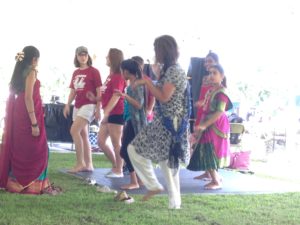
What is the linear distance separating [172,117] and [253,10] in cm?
691

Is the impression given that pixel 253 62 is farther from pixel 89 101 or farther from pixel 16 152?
pixel 16 152

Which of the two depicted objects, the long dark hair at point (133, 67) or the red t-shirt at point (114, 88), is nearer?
the long dark hair at point (133, 67)

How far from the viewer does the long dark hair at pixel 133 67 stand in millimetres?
4594

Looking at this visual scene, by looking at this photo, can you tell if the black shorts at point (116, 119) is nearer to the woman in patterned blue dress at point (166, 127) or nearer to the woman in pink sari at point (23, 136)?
the woman in pink sari at point (23, 136)

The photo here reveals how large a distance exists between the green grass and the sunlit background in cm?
595

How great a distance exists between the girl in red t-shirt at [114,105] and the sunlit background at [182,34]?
462 centimetres

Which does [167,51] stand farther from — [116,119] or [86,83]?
[86,83]

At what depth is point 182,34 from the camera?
11.3 m

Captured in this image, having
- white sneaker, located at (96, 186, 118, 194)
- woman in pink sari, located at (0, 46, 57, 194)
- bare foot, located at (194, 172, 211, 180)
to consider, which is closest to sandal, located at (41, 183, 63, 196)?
woman in pink sari, located at (0, 46, 57, 194)

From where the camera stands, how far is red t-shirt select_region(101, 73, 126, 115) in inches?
215

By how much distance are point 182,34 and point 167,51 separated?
7530 millimetres

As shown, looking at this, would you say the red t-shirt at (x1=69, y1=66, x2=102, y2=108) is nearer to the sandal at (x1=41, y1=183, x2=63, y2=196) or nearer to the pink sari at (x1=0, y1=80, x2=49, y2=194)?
the pink sari at (x1=0, y1=80, x2=49, y2=194)

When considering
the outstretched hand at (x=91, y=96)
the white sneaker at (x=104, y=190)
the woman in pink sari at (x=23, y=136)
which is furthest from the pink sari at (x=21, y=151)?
the outstretched hand at (x=91, y=96)

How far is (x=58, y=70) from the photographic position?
536 inches
